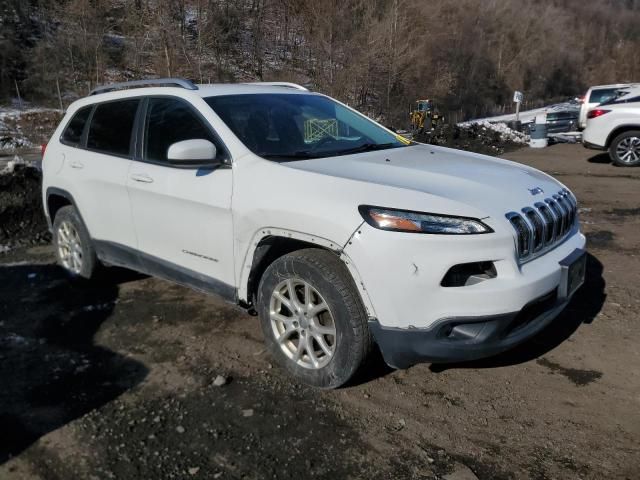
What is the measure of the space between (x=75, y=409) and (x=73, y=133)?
280 centimetres

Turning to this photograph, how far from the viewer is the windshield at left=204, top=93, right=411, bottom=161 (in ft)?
12.1

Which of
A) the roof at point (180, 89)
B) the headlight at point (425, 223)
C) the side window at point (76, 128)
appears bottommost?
the headlight at point (425, 223)

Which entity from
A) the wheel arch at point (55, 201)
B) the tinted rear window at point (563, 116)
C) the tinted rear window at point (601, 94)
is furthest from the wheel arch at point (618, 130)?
the wheel arch at point (55, 201)

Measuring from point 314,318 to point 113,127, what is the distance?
8.26ft

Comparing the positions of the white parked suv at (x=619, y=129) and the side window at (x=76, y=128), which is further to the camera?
the white parked suv at (x=619, y=129)

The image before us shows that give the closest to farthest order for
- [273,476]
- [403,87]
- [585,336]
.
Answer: [273,476], [585,336], [403,87]

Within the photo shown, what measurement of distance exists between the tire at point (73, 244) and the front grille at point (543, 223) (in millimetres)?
3601

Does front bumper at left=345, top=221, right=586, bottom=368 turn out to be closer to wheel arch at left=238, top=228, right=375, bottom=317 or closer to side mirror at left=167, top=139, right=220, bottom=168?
wheel arch at left=238, top=228, right=375, bottom=317

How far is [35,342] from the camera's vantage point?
13.6 feet

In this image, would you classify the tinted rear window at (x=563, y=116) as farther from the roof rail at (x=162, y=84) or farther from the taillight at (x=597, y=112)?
the roof rail at (x=162, y=84)

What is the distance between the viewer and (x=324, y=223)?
118 inches

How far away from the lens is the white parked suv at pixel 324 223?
282 centimetres

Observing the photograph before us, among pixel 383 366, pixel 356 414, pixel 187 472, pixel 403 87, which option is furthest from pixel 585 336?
pixel 403 87

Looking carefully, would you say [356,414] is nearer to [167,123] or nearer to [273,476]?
[273,476]
